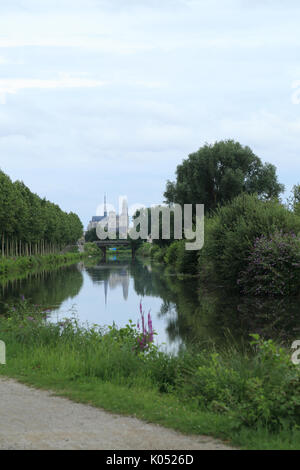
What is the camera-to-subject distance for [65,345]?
467 inches

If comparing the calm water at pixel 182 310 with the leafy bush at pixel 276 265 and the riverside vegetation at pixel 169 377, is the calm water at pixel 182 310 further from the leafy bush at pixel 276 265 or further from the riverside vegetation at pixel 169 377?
the leafy bush at pixel 276 265

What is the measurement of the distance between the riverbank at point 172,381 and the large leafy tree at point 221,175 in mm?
46766

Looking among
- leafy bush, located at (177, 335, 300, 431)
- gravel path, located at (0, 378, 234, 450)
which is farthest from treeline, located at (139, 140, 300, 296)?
gravel path, located at (0, 378, 234, 450)

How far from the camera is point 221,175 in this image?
59.4 metres

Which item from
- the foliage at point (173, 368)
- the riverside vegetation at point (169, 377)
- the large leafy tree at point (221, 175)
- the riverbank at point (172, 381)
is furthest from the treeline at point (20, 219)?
the riverbank at point (172, 381)

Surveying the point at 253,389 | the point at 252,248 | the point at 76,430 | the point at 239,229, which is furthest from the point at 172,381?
the point at 239,229

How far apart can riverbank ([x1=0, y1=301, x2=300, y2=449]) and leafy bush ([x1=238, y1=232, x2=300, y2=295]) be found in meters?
15.1

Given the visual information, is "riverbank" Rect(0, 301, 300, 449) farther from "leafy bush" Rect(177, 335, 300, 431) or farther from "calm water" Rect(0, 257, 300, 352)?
"calm water" Rect(0, 257, 300, 352)

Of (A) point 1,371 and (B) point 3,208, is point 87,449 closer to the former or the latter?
(A) point 1,371

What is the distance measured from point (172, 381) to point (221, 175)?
5127 centimetres

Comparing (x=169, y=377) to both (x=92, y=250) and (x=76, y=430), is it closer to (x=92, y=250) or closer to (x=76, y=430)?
(x=76, y=430)

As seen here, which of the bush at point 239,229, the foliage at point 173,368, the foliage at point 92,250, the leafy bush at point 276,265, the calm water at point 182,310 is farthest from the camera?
the foliage at point 92,250

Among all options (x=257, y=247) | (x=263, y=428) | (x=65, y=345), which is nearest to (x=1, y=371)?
(x=65, y=345)

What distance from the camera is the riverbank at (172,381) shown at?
6648 mm
